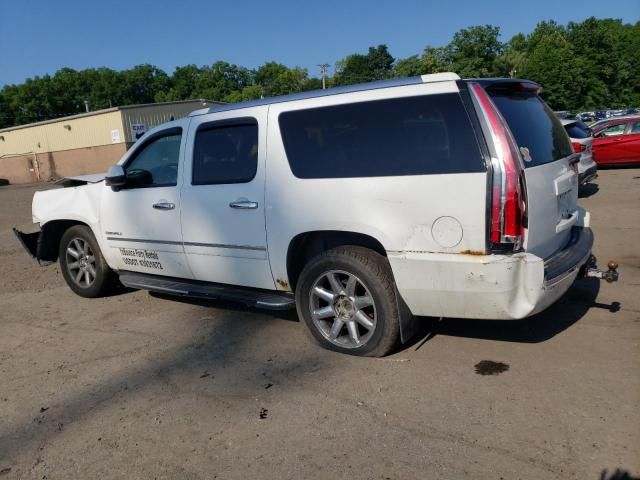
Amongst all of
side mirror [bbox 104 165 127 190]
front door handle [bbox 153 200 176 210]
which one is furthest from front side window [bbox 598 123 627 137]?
side mirror [bbox 104 165 127 190]

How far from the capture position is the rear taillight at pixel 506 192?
11.1ft

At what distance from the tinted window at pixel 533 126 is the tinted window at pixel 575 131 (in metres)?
8.27

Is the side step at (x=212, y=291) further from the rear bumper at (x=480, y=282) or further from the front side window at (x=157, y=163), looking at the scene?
the rear bumper at (x=480, y=282)

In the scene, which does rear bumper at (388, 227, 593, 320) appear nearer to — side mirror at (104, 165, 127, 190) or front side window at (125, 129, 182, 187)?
front side window at (125, 129, 182, 187)

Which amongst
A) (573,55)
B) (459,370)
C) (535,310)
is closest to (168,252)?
(459,370)

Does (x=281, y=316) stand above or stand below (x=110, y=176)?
below

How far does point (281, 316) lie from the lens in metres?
5.33

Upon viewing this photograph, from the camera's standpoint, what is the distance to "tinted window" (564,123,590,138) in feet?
39.0

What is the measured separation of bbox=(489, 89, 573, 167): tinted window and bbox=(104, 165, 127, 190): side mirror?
11.2 feet

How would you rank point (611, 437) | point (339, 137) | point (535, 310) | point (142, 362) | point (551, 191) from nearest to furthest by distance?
point (611, 437) < point (535, 310) < point (551, 191) < point (339, 137) < point (142, 362)

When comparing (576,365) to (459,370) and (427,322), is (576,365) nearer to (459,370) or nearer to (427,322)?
(459,370)

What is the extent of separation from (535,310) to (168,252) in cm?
Answer: 323

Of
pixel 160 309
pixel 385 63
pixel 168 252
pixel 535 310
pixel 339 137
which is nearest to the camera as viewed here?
pixel 535 310

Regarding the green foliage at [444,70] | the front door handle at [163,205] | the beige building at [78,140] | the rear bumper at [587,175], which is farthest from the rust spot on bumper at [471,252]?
the green foliage at [444,70]
